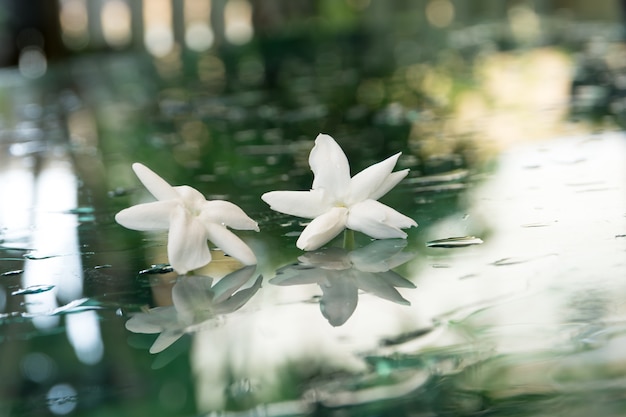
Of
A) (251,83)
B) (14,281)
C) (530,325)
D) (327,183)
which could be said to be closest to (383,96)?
(251,83)

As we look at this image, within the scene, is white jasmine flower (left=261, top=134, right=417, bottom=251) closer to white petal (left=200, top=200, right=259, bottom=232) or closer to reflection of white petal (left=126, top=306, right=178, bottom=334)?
white petal (left=200, top=200, right=259, bottom=232)

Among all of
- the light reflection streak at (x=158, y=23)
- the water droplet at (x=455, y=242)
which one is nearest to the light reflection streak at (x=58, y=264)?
the water droplet at (x=455, y=242)

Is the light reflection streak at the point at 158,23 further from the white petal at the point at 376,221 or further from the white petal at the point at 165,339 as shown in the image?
the white petal at the point at 165,339

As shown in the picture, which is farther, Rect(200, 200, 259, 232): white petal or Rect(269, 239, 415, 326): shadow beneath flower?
Rect(200, 200, 259, 232): white petal

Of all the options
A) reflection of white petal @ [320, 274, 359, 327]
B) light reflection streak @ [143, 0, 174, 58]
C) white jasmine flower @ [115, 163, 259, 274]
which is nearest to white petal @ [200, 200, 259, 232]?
white jasmine flower @ [115, 163, 259, 274]

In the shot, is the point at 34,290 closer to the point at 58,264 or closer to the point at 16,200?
the point at 58,264

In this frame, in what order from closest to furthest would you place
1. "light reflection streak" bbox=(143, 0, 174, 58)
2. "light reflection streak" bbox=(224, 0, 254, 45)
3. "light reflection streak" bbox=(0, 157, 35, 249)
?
"light reflection streak" bbox=(0, 157, 35, 249) → "light reflection streak" bbox=(143, 0, 174, 58) → "light reflection streak" bbox=(224, 0, 254, 45)

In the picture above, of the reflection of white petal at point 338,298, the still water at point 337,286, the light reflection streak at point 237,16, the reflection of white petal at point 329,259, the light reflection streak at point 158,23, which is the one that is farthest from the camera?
the light reflection streak at point 237,16

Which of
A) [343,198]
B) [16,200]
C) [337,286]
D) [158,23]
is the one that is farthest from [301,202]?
[158,23]

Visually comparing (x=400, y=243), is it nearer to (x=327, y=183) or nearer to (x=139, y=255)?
(x=327, y=183)
